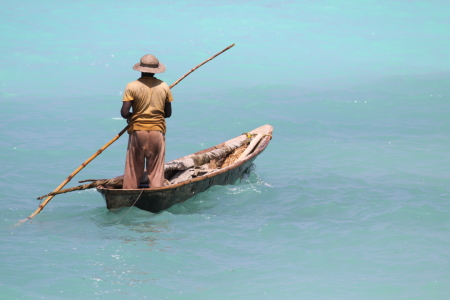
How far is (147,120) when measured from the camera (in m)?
7.07

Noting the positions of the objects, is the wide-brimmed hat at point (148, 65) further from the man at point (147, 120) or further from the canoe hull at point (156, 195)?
the canoe hull at point (156, 195)

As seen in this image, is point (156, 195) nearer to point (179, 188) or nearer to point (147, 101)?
point (179, 188)

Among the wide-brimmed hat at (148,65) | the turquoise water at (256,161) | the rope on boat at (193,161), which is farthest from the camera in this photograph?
the rope on boat at (193,161)

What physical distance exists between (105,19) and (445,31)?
15.1m

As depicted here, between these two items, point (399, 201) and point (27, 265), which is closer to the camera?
point (27, 265)

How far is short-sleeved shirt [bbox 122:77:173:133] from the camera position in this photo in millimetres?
6945

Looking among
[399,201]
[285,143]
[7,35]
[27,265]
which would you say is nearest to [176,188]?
[27,265]

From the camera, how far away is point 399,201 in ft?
27.4

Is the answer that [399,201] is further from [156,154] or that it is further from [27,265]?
[27,265]

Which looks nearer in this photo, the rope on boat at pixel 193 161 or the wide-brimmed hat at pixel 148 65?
the wide-brimmed hat at pixel 148 65

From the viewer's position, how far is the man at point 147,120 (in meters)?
6.94

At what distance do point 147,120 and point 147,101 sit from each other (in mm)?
216

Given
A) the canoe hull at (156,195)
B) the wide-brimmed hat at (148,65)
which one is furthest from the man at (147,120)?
the canoe hull at (156,195)

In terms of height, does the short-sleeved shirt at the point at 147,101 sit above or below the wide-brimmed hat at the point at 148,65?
below
